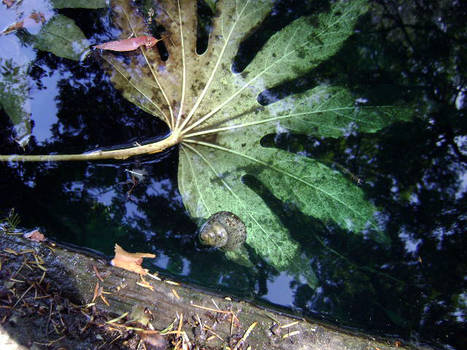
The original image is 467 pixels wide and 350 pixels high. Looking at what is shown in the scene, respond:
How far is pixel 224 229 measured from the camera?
180 centimetres

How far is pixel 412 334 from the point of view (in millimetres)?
1988

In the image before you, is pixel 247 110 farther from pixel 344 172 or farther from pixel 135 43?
pixel 344 172

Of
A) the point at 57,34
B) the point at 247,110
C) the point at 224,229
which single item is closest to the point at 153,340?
the point at 224,229

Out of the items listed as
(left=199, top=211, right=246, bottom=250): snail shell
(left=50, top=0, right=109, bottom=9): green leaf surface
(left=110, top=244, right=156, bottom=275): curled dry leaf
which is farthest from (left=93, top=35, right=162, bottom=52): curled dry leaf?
(left=110, top=244, right=156, bottom=275): curled dry leaf

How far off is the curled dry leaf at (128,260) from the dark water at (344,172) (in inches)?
8.3

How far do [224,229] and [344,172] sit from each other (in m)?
1.11

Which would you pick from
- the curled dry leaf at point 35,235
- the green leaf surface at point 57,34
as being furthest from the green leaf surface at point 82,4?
Result: the curled dry leaf at point 35,235

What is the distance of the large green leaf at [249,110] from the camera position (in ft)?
5.32

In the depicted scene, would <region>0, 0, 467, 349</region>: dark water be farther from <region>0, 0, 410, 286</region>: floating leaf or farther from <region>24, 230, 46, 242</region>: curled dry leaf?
<region>0, 0, 410, 286</region>: floating leaf

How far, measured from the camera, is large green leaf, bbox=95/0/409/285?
1.62 metres

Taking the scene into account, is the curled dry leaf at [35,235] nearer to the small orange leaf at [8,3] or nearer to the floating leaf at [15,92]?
the floating leaf at [15,92]

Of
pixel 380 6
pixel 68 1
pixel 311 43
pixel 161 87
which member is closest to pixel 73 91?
pixel 68 1

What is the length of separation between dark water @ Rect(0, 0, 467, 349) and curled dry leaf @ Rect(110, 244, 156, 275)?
212 mm

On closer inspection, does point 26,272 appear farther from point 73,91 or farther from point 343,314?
point 343,314
